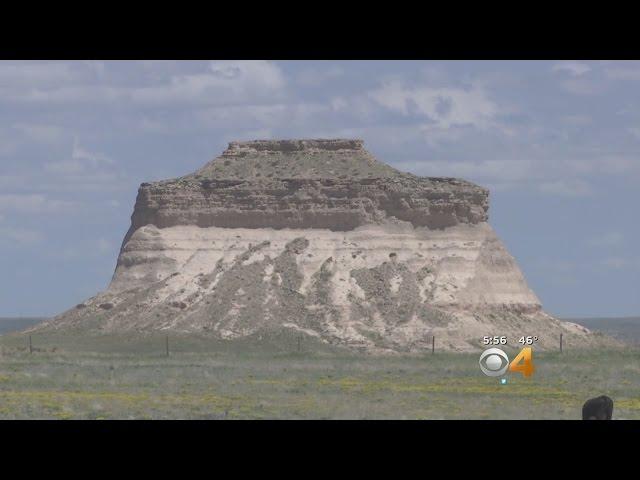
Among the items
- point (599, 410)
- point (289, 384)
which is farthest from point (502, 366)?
point (599, 410)

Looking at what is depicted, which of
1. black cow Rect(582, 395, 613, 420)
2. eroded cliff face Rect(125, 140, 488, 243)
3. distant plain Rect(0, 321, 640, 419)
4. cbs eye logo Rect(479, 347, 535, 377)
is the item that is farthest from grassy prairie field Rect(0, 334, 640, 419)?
eroded cliff face Rect(125, 140, 488, 243)

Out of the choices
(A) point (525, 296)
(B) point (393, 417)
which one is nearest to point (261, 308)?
(A) point (525, 296)

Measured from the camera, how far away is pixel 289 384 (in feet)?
133

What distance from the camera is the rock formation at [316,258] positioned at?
70.1 metres

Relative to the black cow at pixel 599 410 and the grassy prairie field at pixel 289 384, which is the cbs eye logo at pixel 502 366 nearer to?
the grassy prairie field at pixel 289 384

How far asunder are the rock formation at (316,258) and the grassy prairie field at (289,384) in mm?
5297

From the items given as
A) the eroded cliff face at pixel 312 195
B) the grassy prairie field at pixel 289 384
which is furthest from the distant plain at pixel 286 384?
the eroded cliff face at pixel 312 195

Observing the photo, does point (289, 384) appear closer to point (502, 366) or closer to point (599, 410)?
point (502, 366)

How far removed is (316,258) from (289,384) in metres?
34.4

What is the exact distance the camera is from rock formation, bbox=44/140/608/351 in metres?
70.1

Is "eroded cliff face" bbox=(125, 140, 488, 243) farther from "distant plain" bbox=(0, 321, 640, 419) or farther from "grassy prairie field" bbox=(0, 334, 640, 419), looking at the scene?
"grassy prairie field" bbox=(0, 334, 640, 419)

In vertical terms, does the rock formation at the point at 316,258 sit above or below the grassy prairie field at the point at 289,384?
above

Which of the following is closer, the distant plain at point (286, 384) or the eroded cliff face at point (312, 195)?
the distant plain at point (286, 384)
